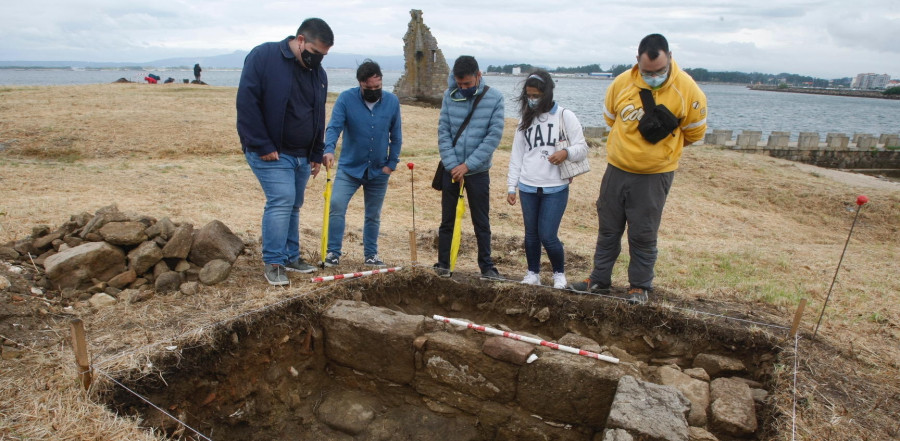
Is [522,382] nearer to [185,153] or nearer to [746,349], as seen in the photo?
[746,349]

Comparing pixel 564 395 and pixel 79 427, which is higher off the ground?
pixel 79 427

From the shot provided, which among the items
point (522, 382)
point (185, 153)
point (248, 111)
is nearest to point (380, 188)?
point (248, 111)

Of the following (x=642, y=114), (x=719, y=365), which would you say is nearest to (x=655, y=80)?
(x=642, y=114)

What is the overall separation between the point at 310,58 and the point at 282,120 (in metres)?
0.56

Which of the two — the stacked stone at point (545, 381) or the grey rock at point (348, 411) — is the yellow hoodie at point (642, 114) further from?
the grey rock at point (348, 411)

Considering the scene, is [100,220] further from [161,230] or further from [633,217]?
[633,217]

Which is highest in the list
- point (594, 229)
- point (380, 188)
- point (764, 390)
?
point (380, 188)

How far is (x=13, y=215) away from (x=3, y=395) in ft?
13.5

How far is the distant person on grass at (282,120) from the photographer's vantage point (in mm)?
4234

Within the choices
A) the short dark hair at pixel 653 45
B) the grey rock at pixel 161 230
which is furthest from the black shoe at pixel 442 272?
the short dark hair at pixel 653 45

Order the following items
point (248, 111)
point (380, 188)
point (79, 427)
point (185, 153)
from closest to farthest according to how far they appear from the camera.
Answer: point (79, 427) → point (248, 111) → point (380, 188) → point (185, 153)

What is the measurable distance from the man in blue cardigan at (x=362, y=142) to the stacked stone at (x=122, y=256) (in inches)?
43.3

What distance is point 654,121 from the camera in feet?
13.3

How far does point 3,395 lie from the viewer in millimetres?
2961
